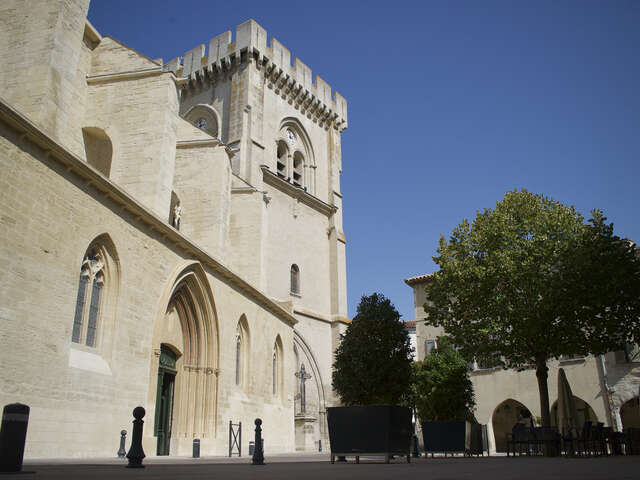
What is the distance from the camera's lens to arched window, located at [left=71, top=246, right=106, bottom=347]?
33.6 ft

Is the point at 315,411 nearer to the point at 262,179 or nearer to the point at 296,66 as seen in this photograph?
the point at 262,179

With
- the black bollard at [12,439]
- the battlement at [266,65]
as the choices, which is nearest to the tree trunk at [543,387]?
the black bollard at [12,439]

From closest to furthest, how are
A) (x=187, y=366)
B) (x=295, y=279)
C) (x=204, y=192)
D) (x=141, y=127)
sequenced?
(x=187, y=366) < (x=141, y=127) < (x=204, y=192) < (x=295, y=279)

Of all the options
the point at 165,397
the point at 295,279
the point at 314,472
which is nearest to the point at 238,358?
the point at 165,397

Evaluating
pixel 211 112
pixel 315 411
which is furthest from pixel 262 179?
pixel 315 411

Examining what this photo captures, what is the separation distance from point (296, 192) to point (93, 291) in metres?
22.5

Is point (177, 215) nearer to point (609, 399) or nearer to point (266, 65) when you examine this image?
point (266, 65)

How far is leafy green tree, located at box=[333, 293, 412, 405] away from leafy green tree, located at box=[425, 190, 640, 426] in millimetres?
1483

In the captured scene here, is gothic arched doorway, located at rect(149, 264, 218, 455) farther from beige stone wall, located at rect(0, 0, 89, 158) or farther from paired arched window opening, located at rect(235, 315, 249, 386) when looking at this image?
beige stone wall, located at rect(0, 0, 89, 158)

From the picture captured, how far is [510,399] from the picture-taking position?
2902cm

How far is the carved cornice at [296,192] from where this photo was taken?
30.5 meters

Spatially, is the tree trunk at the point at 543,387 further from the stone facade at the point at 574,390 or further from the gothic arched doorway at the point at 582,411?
the gothic arched doorway at the point at 582,411

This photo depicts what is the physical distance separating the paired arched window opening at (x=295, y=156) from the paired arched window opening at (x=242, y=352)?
17.1 metres

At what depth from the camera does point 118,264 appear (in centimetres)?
1112
